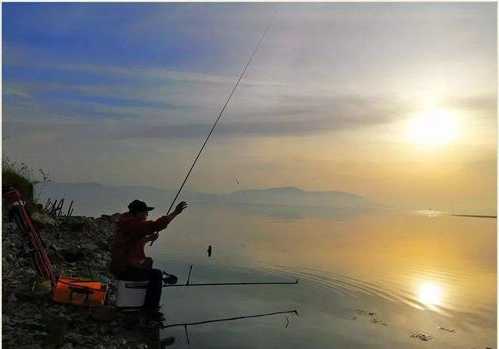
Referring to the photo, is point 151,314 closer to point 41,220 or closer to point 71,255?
point 71,255

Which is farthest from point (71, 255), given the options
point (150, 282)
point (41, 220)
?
point (150, 282)

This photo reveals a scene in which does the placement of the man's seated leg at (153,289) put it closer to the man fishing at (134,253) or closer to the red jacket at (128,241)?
the man fishing at (134,253)

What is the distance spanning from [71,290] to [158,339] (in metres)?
1.47

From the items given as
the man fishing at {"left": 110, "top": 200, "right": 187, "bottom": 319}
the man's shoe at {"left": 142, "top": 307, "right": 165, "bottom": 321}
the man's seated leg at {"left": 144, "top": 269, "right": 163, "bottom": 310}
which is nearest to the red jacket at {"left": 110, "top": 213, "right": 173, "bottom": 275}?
the man fishing at {"left": 110, "top": 200, "right": 187, "bottom": 319}

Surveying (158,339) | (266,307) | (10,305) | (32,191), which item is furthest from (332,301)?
(32,191)

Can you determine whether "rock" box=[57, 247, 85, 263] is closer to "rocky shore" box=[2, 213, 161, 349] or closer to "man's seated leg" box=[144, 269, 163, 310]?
"rocky shore" box=[2, 213, 161, 349]

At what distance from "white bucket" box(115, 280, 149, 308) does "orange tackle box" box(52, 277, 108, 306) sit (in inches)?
13.1

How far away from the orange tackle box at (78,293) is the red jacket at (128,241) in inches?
17.3

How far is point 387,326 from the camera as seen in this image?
9297 millimetres

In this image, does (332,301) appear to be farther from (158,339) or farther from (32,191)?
(32,191)

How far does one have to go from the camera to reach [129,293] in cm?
759

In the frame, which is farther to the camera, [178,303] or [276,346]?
[178,303]

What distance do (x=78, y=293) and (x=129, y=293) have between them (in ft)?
2.49

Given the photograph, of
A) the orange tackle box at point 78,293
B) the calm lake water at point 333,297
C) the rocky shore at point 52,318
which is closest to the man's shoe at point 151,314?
the rocky shore at point 52,318
